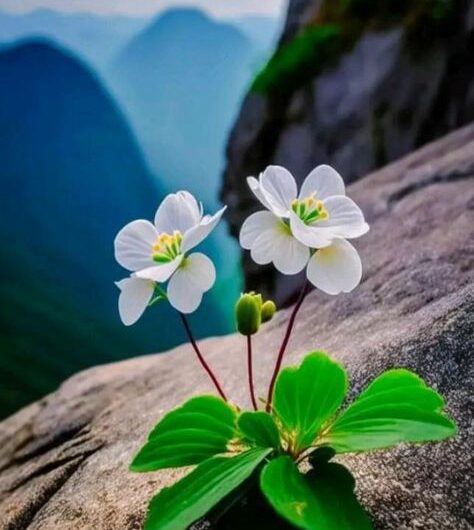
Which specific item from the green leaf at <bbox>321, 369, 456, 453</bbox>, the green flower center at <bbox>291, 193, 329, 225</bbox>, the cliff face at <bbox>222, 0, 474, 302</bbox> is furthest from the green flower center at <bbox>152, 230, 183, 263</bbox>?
the cliff face at <bbox>222, 0, 474, 302</bbox>

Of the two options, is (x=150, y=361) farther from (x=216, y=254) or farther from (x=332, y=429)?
(x=216, y=254)

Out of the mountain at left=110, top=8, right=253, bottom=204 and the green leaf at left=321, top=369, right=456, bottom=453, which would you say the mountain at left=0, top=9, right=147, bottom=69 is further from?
the green leaf at left=321, top=369, right=456, bottom=453

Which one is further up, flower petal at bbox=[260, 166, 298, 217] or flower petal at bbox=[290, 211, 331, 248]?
flower petal at bbox=[260, 166, 298, 217]

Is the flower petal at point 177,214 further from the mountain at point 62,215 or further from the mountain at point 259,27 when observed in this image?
the mountain at point 259,27

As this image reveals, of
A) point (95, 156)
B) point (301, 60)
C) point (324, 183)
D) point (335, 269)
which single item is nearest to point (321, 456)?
point (335, 269)

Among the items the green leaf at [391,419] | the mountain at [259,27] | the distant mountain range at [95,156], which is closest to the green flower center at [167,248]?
the green leaf at [391,419]

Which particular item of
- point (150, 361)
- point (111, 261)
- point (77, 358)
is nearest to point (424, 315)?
point (150, 361)

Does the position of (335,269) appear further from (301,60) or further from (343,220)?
(301,60)
